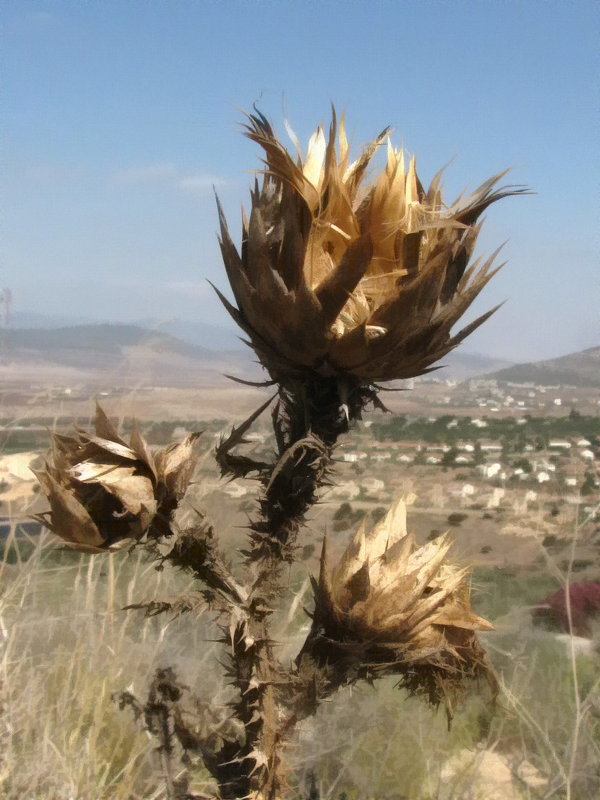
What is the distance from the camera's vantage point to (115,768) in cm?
477

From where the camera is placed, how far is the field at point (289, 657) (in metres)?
4.00

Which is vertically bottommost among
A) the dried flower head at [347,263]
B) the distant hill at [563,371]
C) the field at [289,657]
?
the field at [289,657]

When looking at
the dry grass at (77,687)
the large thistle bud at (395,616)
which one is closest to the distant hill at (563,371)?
the dry grass at (77,687)

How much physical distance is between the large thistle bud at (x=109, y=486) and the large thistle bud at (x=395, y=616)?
14.4 inches

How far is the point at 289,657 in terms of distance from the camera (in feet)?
10.5

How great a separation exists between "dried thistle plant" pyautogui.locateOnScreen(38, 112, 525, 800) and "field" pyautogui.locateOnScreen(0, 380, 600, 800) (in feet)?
0.64

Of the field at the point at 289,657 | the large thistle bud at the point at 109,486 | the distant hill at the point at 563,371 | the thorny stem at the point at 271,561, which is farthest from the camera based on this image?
the distant hill at the point at 563,371

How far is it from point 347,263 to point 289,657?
7.82ft

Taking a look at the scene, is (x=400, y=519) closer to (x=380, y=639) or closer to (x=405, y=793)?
(x=380, y=639)

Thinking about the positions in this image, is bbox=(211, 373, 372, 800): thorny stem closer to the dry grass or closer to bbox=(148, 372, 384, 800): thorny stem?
bbox=(148, 372, 384, 800): thorny stem

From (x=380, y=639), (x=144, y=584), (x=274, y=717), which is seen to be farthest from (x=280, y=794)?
(x=144, y=584)

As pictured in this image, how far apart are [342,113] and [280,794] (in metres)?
1.38

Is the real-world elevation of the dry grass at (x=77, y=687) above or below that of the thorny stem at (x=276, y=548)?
below

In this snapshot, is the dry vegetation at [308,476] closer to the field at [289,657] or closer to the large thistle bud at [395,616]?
the large thistle bud at [395,616]
